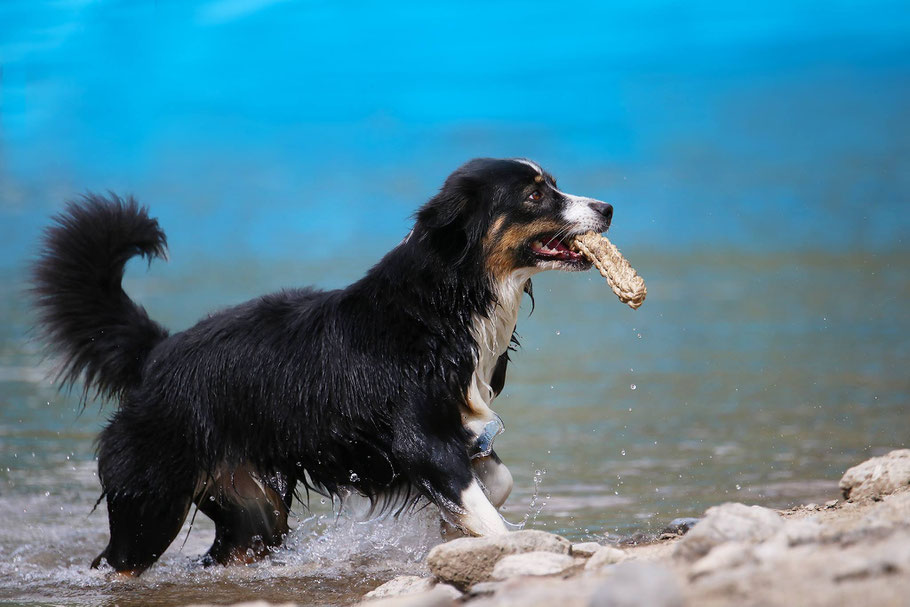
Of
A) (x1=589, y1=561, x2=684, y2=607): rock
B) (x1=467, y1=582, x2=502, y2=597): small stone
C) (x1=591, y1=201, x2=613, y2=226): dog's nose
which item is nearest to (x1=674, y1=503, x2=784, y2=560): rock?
(x1=467, y1=582, x2=502, y2=597): small stone

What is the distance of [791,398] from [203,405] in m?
6.79

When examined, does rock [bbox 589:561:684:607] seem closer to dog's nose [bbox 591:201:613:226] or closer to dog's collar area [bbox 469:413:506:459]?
dog's collar area [bbox 469:413:506:459]

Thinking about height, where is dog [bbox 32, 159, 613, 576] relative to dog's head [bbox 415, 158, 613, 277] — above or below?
below

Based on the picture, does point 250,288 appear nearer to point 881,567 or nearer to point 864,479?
point 864,479

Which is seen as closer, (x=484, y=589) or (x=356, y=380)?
(x=484, y=589)

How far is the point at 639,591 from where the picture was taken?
2.82 m

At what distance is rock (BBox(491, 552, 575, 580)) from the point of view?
408 centimetres

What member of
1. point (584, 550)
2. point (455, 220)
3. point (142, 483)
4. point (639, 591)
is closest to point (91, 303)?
point (142, 483)

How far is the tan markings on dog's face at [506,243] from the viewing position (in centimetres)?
520

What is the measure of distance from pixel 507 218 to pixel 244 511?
2.02 metres

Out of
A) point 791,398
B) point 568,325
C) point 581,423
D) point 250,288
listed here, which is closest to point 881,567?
point 581,423

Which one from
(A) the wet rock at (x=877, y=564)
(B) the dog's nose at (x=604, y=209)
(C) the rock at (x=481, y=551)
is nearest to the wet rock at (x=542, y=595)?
(C) the rock at (x=481, y=551)

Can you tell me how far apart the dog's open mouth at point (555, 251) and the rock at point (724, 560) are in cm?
221

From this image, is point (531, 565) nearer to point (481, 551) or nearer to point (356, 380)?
point (481, 551)
